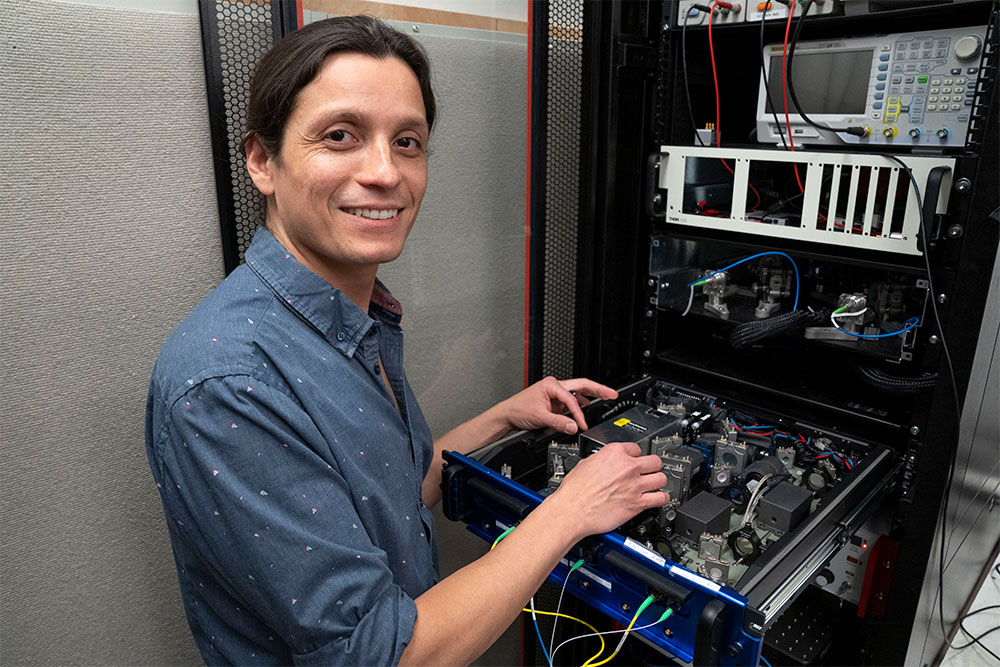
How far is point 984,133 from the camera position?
1003 mm

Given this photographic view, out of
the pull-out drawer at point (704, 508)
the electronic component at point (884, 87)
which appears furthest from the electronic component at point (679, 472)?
the electronic component at point (884, 87)

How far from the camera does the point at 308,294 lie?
887 millimetres

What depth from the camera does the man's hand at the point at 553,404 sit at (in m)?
1.31

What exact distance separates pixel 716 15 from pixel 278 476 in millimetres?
1230

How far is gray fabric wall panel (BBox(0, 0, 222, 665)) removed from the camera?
37.1 inches

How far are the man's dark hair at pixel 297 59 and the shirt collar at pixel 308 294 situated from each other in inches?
5.5

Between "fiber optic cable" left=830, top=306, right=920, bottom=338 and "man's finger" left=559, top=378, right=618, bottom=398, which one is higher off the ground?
"fiber optic cable" left=830, top=306, right=920, bottom=338

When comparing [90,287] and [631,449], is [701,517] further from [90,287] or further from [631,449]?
[90,287]

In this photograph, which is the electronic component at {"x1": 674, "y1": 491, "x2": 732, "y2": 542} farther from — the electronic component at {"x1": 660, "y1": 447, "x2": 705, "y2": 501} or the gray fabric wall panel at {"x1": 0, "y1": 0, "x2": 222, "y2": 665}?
the gray fabric wall panel at {"x1": 0, "y1": 0, "x2": 222, "y2": 665}

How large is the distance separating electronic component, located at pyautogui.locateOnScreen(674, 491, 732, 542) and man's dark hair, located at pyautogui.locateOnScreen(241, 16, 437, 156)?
31.5 inches

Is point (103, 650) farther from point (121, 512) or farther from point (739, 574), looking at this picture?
point (739, 574)

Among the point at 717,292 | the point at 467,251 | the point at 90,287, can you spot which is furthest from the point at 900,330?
the point at 90,287

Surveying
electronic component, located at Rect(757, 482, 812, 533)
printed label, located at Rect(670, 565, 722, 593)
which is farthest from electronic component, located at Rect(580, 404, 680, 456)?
printed label, located at Rect(670, 565, 722, 593)

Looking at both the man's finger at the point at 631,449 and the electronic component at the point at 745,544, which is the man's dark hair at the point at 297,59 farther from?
the electronic component at the point at 745,544
